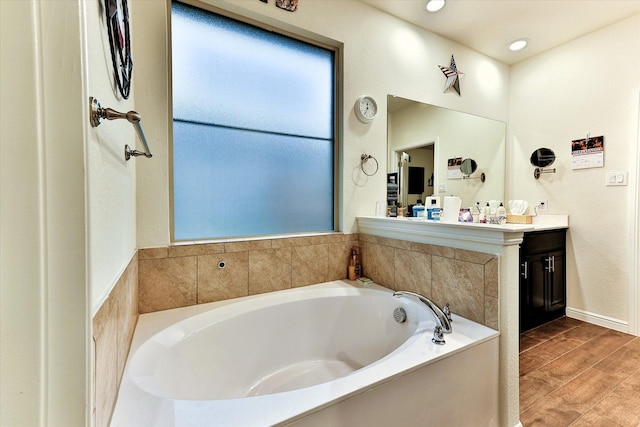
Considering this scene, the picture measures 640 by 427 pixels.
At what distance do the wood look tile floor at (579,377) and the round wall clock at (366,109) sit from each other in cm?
210

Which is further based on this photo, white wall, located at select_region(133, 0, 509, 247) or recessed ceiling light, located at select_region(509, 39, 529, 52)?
recessed ceiling light, located at select_region(509, 39, 529, 52)

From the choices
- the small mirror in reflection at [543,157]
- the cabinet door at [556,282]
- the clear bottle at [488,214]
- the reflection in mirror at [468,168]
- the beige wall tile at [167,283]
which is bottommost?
the cabinet door at [556,282]

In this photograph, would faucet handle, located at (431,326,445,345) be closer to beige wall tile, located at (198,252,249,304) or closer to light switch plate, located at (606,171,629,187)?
beige wall tile, located at (198,252,249,304)

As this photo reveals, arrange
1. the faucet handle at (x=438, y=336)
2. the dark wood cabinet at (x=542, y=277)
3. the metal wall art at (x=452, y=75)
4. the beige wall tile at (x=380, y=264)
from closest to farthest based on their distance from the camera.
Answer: the faucet handle at (x=438, y=336) < the beige wall tile at (x=380, y=264) < the dark wood cabinet at (x=542, y=277) < the metal wall art at (x=452, y=75)

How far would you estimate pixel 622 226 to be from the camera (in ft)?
8.08

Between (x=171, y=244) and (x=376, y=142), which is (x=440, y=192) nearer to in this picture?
(x=376, y=142)

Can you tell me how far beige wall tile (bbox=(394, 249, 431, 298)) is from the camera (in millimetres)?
1750

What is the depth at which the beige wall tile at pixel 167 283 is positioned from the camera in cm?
161

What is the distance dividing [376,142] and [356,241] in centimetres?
84

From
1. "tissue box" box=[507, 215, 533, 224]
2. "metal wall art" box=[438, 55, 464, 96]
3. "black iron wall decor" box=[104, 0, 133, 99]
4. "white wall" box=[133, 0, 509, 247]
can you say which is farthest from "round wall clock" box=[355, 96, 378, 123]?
"tissue box" box=[507, 215, 533, 224]

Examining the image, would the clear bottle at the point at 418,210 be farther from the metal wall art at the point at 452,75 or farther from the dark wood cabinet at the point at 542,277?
the metal wall art at the point at 452,75

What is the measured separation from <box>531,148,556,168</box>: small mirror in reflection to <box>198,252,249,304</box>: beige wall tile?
312 centimetres

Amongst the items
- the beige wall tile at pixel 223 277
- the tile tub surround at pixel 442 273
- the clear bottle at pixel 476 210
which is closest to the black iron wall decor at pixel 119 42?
the beige wall tile at pixel 223 277

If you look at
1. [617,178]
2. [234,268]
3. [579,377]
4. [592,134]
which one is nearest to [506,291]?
[579,377]
